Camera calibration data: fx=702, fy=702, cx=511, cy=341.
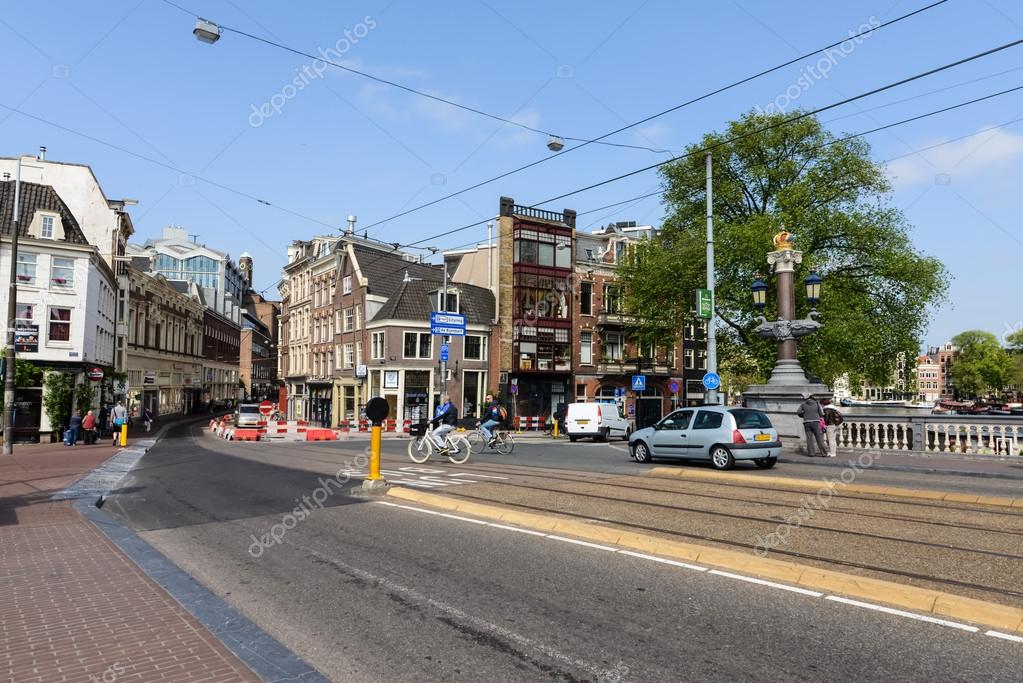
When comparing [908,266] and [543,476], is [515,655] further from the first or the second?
[908,266]

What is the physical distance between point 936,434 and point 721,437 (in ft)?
31.1

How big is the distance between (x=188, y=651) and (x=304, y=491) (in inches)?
321

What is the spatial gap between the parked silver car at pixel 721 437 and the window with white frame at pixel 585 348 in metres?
31.2

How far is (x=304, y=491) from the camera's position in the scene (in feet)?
41.7

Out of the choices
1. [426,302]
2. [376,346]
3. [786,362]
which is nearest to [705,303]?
[786,362]

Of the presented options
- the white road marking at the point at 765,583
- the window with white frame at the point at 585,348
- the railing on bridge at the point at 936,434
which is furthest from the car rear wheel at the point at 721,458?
the window with white frame at the point at 585,348

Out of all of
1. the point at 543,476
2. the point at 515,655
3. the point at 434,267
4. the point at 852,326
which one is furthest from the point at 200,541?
the point at 434,267

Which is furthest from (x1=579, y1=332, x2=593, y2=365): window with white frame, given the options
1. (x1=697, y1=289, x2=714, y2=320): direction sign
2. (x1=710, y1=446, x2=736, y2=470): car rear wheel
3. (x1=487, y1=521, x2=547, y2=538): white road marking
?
(x1=487, y1=521, x2=547, y2=538): white road marking

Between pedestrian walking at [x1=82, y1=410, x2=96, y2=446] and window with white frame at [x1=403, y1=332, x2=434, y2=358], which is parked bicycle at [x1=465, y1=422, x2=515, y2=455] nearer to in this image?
pedestrian walking at [x1=82, y1=410, x2=96, y2=446]

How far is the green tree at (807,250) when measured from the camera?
33281 mm

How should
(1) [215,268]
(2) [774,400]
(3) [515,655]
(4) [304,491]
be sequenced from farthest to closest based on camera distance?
1. (1) [215,268]
2. (2) [774,400]
3. (4) [304,491]
4. (3) [515,655]

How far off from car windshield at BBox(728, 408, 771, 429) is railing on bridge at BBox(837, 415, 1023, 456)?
25.3 feet

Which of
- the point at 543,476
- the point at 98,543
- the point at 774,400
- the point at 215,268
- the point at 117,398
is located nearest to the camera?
the point at 98,543

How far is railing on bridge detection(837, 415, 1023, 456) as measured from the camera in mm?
20234
